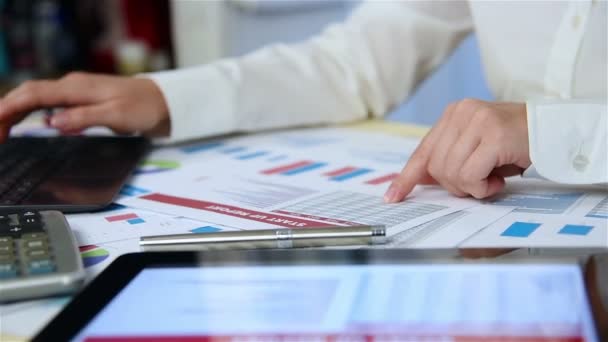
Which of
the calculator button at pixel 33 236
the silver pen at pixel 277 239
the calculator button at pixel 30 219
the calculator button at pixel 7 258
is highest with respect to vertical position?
the calculator button at pixel 7 258

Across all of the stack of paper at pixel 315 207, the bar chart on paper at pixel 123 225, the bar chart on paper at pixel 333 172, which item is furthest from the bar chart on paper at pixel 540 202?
the bar chart on paper at pixel 123 225

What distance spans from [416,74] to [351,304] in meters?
0.75

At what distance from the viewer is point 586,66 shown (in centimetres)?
72

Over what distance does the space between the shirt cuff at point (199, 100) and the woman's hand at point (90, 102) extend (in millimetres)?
24

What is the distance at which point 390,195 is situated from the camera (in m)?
0.57

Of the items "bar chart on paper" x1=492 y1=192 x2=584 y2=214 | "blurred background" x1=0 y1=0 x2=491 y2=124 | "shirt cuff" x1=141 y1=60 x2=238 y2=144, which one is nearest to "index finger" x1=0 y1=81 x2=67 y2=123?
"shirt cuff" x1=141 y1=60 x2=238 y2=144

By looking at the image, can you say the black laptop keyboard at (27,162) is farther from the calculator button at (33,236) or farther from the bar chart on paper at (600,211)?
the bar chart on paper at (600,211)

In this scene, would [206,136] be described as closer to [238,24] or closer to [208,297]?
[208,297]

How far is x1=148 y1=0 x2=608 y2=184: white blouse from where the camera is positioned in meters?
0.54

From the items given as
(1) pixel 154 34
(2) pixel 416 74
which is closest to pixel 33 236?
(2) pixel 416 74

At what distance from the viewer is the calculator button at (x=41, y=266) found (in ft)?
1.22

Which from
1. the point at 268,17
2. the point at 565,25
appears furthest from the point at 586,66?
the point at 268,17

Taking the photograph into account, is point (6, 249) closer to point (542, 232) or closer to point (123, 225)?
point (123, 225)

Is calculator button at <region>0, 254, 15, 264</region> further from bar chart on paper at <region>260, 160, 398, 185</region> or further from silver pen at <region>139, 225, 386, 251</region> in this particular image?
bar chart on paper at <region>260, 160, 398, 185</region>
